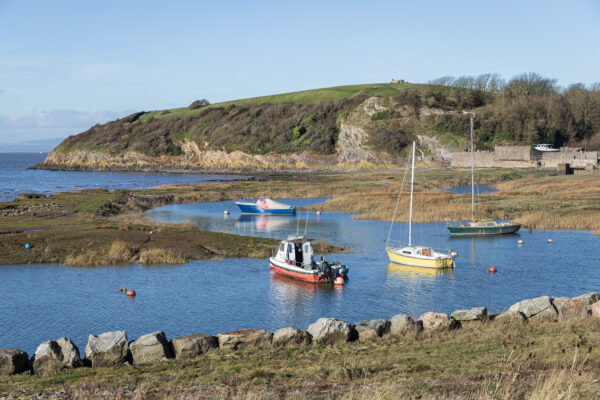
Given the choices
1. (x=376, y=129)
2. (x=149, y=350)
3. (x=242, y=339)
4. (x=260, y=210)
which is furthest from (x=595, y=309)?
(x=376, y=129)

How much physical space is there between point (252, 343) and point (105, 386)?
5.24 m

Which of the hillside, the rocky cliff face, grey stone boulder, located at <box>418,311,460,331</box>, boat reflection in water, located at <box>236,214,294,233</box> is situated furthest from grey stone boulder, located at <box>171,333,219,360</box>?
the hillside

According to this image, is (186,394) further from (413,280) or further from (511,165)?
(511,165)

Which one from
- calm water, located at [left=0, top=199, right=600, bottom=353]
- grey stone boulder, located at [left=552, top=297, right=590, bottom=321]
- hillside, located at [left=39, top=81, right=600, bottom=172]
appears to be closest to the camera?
grey stone boulder, located at [left=552, top=297, right=590, bottom=321]

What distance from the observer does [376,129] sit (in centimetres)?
16288

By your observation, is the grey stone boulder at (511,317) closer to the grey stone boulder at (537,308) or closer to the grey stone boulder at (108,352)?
the grey stone boulder at (537,308)

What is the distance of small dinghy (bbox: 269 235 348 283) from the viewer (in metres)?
35.5

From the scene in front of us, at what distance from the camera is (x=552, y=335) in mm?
18844

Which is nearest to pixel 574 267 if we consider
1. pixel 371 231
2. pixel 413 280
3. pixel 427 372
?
pixel 413 280

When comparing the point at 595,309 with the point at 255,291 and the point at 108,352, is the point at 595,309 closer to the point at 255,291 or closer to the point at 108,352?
the point at 108,352

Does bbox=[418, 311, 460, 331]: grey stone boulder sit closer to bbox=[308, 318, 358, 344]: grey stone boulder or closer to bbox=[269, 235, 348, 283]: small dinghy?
bbox=[308, 318, 358, 344]: grey stone boulder

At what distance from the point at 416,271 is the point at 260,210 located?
122 ft

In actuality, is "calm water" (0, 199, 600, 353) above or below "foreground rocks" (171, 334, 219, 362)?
below

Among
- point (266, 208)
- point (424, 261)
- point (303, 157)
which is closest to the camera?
point (424, 261)
